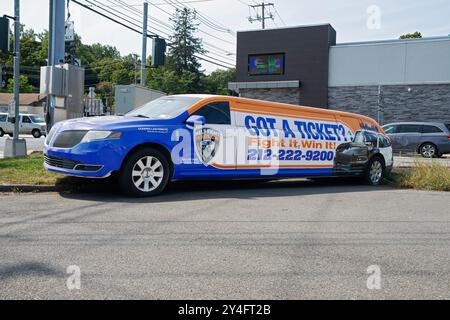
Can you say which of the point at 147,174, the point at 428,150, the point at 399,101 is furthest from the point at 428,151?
the point at 147,174

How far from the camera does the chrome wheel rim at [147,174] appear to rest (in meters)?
7.10

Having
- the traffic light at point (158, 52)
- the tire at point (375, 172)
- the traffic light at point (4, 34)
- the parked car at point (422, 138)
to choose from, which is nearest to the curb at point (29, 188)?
the traffic light at point (4, 34)

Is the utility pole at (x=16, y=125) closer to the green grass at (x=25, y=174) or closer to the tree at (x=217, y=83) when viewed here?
the green grass at (x=25, y=174)

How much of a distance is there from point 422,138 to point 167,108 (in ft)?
49.8

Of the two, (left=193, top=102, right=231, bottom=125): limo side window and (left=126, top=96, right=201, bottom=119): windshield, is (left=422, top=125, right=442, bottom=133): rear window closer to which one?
(left=193, top=102, right=231, bottom=125): limo side window

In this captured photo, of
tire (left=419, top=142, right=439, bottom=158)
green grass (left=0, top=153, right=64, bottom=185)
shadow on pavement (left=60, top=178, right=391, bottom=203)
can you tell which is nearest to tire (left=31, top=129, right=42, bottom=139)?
green grass (left=0, top=153, right=64, bottom=185)

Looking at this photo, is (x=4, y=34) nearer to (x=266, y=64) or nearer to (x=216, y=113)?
(x=216, y=113)

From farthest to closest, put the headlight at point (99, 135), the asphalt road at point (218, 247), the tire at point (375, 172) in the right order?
the tire at point (375, 172) → the headlight at point (99, 135) → the asphalt road at point (218, 247)

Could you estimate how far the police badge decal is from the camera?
7.71 metres

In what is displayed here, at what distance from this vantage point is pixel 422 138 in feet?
65.0

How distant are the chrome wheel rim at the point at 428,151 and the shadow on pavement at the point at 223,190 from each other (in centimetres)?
1013

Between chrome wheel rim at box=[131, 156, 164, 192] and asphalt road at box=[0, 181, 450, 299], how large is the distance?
0.93 ft

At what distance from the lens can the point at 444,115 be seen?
82.8 feet
